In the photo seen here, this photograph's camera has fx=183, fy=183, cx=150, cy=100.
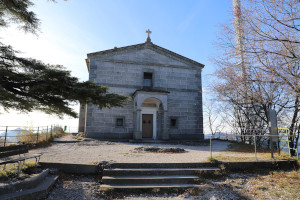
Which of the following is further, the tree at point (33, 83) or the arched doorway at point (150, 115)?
the arched doorway at point (150, 115)

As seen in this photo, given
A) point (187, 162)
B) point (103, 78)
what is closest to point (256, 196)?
point (187, 162)

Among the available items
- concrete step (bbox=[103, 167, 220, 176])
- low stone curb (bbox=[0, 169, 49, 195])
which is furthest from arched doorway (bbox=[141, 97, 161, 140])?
low stone curb (bbox=[0, 169, 49, 195])

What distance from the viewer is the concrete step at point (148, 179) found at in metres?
5.64

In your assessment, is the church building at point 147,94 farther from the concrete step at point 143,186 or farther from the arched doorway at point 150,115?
the concrete step at point 143,186

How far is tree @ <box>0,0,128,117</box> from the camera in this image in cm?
564

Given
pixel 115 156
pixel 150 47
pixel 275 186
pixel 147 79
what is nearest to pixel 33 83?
pixel 115 156

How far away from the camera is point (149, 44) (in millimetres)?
17984

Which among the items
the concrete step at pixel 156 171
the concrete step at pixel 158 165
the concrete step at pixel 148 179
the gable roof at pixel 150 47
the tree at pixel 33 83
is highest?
the gable roof at pixel 150 47

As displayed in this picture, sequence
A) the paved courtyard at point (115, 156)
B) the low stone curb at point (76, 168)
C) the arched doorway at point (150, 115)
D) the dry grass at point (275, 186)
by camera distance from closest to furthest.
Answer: the dry grass at point (275, 186) → the low stone curb at point (76, 168) → the paved courtyard at point (115, 156) → the arched doorway at point (150, 115)

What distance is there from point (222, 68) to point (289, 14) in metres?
2.53

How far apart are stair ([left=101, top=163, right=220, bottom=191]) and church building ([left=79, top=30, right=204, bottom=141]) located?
8796 millimetres

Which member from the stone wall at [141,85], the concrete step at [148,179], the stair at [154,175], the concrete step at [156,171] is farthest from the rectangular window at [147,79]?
the concrete step at [148,179]

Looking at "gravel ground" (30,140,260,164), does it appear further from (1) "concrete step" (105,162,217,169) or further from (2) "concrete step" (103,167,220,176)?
(2) "concrete step" (103,167,220,176)

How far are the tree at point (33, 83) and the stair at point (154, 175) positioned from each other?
2421 millimetres
